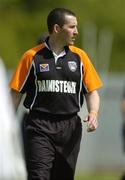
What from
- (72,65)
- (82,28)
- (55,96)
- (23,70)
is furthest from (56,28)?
(82,28)

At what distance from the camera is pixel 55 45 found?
9336 mm

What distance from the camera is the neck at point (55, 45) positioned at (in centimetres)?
929

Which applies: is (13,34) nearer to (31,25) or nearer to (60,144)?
(31,25)

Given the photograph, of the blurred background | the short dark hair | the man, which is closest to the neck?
the man

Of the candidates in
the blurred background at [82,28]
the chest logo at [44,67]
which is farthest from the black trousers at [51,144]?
the blurred background at [82,28]

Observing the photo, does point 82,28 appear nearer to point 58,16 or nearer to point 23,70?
point 58,16

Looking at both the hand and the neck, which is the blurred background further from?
the hand

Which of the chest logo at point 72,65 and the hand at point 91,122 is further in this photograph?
the chest logo at point 72,65

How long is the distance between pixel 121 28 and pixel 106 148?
1561cm

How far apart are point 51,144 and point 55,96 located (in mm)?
449

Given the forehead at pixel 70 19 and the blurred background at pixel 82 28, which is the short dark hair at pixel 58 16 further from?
the blurred background at pixel 82 28

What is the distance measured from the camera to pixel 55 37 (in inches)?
367

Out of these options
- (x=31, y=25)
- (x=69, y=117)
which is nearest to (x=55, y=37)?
(x=69, y=117)

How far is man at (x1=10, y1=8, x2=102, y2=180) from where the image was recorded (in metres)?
9.14
